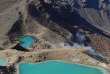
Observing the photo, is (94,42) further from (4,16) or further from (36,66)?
(36,66)

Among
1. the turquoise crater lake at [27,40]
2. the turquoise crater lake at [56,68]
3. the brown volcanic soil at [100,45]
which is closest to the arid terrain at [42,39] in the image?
the brown volcanic soil at [100,45]

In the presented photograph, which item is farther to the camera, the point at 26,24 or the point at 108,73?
the point at 26,24

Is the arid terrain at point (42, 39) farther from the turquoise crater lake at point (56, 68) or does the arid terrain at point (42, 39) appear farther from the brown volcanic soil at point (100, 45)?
the turquoise crater lake at point (56, 68)

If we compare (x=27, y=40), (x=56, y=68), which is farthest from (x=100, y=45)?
(x=56, y=68)

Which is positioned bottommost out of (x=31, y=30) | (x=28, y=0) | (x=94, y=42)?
(x=94, y=42)

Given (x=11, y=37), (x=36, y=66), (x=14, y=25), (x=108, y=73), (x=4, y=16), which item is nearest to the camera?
(x=108, y=73)

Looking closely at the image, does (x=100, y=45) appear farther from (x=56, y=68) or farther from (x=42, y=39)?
(x=56, y=68)

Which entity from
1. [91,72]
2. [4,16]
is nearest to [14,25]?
[4,16]

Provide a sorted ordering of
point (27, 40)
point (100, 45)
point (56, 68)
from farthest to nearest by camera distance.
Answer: point (100, 45) < point (27, 40) < point (56, 68)
